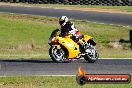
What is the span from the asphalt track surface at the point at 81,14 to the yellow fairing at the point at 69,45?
74.0 feet

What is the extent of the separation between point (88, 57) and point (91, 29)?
67.4 ft

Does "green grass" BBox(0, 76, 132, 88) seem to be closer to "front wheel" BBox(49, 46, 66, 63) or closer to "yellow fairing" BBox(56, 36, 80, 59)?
"front wheel" BBox(49, 46, 66, 63)

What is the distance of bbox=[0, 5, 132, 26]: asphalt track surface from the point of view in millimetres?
43250

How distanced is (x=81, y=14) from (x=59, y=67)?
29429 mm

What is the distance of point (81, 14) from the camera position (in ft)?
154

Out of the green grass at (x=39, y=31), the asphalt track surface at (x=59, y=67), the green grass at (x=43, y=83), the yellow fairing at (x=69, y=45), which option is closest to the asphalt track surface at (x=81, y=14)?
the green grass at (x=39, y=31)

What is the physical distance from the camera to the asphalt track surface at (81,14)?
4325cm

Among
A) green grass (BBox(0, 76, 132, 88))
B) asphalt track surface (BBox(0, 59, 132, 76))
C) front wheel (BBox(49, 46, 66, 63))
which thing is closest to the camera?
green grass (BBox(0, 76, 132, 88))

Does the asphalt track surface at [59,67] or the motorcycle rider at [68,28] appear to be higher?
the motorcycle rider at [68,28]

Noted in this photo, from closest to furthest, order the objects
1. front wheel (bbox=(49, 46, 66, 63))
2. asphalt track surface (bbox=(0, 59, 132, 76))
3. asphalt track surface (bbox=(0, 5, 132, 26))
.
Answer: asphalt track surface (bbox=(0, 59, 132, 76))
front wheel (bbox=(49, 46, 66, 63))
asphalt track surface (bbox=(0, 5, 132, 26))

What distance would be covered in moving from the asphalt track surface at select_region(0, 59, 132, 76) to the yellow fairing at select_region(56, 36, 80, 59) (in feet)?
1.07

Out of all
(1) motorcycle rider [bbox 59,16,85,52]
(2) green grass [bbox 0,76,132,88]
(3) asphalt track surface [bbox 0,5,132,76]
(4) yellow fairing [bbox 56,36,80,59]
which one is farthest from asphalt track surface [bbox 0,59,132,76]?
(2) green grass [bbox 0,76,132,88]

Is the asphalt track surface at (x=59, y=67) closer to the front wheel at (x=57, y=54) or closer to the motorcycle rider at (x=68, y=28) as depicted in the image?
the front wheel at (x=57, y=54)

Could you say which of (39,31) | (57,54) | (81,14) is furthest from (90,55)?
(81,14)
